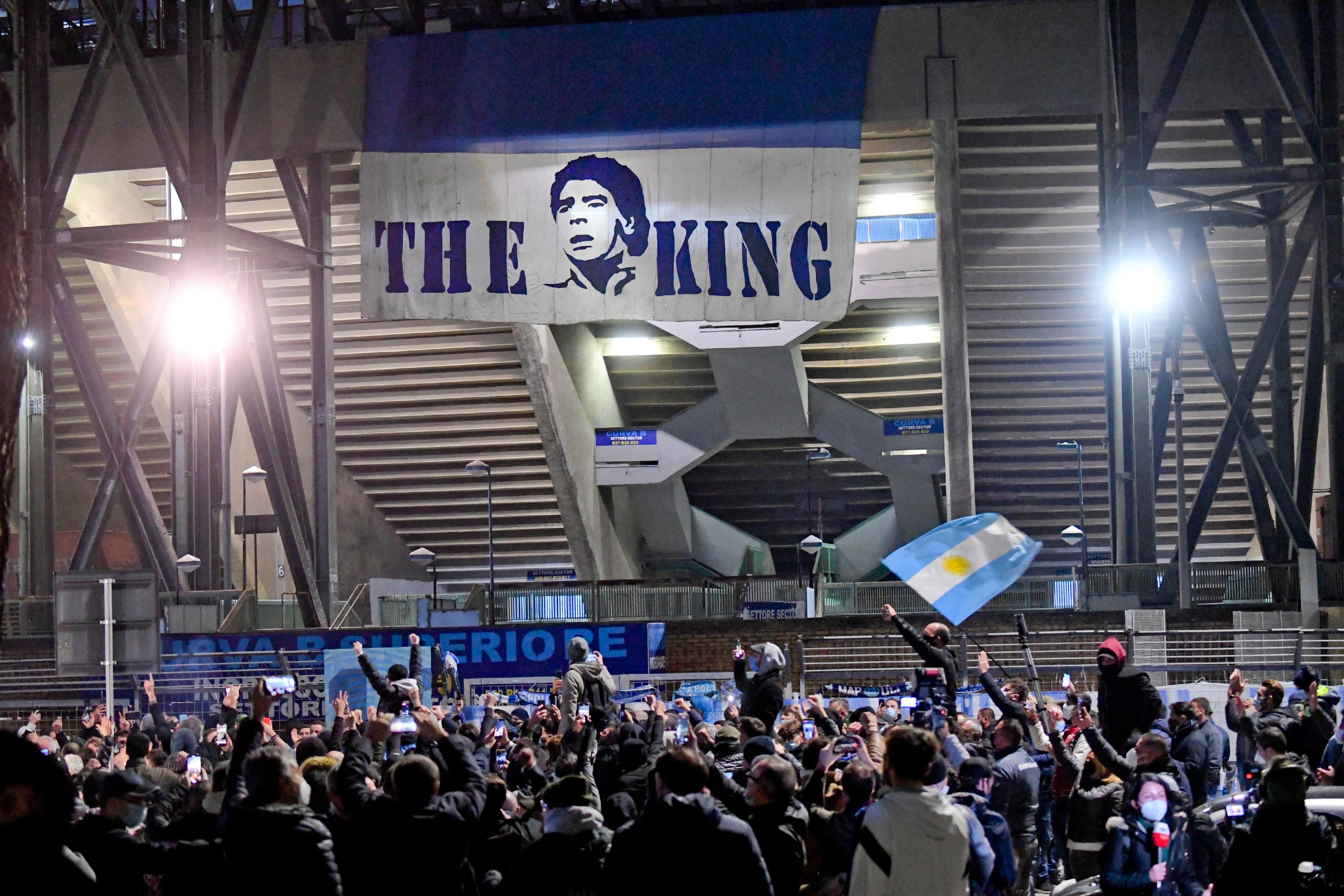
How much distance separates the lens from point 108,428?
28.2 metres

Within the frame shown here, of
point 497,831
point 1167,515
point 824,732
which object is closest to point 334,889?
point 497,831

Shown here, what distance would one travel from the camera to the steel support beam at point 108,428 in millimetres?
28062

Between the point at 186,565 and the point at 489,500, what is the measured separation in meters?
8.51

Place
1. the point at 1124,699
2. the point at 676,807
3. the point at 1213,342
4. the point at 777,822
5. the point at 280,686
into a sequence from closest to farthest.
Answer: the point at 676,807
the point at 777,822
the point at 280,686
the point at 1124,699
the point at 1213,342

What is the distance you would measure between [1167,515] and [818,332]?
10143 millimetres

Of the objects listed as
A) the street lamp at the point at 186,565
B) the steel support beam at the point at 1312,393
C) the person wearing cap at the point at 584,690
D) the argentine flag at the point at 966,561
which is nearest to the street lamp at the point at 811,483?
the steel support beam at the point at 1312,393

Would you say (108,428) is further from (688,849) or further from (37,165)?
Answer: (688,849)

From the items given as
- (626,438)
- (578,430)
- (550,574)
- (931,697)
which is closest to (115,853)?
(931,697)

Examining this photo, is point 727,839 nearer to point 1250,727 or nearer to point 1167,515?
point 1250,727

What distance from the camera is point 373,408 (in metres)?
38.6

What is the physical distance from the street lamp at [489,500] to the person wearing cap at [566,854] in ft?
69.6

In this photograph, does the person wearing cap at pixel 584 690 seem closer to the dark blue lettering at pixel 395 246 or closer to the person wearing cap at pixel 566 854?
the person wearing cap at pixel 566 854

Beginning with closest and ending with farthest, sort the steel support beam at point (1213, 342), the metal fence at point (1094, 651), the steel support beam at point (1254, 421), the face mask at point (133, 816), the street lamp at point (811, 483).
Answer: the face mask at point (133, 816)
the metal fence at point (1094, 651)
the steel support beam at point (1254, 421)
the steel support beam at point (1213, 342)
the street lamp at point (811, 483)

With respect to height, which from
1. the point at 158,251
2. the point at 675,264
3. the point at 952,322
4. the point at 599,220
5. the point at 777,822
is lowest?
the point at 777,822
